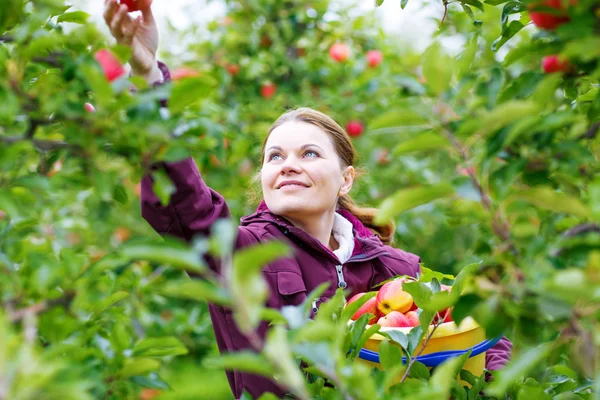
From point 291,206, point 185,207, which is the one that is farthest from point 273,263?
point 185,207

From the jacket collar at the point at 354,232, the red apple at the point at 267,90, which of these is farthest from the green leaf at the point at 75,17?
the red apple at the point at 267,90

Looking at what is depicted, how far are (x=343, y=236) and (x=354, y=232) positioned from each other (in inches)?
2.3

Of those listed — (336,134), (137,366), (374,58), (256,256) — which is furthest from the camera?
(374,58)

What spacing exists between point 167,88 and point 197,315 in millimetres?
2149

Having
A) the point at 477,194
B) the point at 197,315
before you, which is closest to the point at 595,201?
the point at 477,194

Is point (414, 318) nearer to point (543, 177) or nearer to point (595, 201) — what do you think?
point (543, 177)

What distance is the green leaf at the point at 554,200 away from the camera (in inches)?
29.6

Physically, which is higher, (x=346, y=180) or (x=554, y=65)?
(x=554, y=65)

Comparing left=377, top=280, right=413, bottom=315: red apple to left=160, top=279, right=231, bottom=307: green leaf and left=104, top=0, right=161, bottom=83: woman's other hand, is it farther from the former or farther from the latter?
left=160, top=279, right=231, bottom=307: green leaf

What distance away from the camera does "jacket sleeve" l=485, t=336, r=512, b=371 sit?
5.15 feet

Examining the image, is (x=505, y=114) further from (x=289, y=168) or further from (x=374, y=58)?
(x=374, y=58)

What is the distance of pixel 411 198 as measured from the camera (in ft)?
2.50

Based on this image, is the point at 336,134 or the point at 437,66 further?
the point at 336,134

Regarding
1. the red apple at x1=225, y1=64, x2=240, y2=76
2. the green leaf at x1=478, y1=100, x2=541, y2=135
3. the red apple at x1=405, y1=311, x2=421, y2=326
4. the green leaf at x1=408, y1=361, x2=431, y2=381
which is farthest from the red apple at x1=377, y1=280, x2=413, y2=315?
the red apple at x1=225, y1=64, x2=240, y2=76
